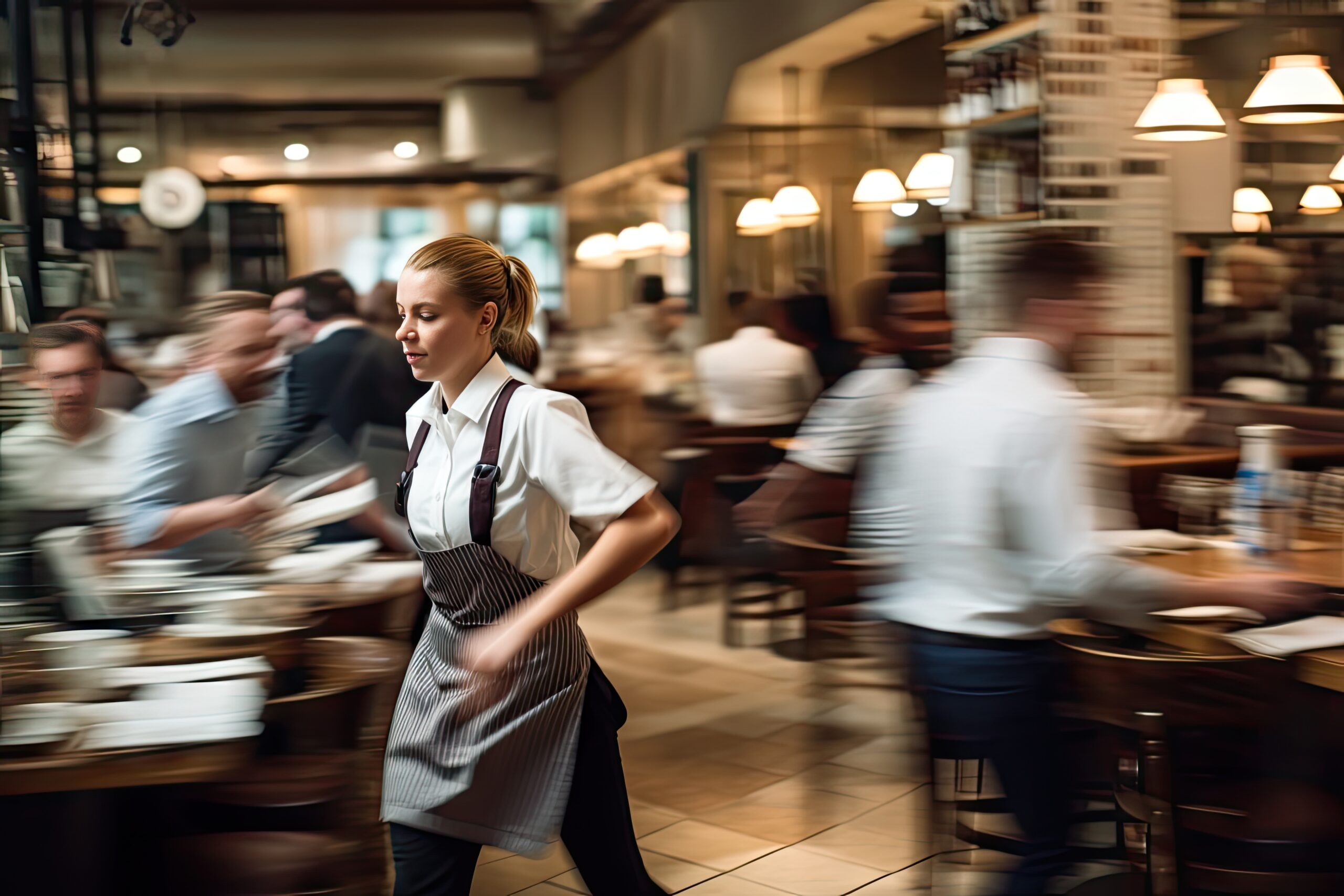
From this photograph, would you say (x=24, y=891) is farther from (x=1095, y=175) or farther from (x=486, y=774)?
(x=1095, y=175)

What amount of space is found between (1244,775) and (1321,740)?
0.78 ft

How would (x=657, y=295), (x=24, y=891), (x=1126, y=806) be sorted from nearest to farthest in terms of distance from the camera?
(x=24, y=891) → (x=1126, y=806) → (x=657, y=295)

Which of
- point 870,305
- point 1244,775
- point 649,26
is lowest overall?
point 1244,775

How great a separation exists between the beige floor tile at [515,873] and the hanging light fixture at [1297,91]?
346 cm

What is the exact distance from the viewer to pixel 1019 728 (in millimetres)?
2230

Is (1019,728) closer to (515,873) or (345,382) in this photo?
(515,873)

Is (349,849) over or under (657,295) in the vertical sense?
under

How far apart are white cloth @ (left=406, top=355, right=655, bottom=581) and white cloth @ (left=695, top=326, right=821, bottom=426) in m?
4.06

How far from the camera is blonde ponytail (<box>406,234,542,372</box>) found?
1.91 metres

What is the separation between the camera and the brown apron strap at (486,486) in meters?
1.84

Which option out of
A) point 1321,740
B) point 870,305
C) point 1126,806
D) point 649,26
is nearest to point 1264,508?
point 1321,740

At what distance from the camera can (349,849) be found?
8.09 feet

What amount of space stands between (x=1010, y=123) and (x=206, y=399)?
3626mm

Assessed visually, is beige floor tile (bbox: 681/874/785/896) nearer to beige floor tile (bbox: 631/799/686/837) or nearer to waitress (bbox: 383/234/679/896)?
beige floor tile (bbox: 631/799/686/837)
